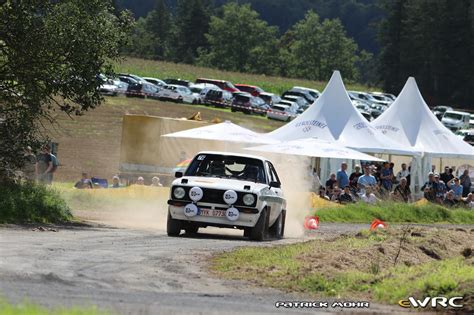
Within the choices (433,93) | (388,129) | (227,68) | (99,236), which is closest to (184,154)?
(388,129)

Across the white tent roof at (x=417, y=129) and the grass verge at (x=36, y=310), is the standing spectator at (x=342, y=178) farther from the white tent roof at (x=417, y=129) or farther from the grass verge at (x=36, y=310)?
the grass verge at (x=36, y=310)

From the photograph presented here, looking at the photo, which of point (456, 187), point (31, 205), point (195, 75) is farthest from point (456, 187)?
point (195, 75)

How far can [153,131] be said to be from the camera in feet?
135

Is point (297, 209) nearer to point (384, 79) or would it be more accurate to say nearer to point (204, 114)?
point (204, 114)

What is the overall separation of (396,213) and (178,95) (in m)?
43.2

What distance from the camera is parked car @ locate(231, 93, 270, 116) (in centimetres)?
7431

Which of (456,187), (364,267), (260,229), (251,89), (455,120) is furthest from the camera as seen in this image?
(251,89)

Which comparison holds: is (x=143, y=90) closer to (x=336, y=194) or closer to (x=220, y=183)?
(x=336, y=194)

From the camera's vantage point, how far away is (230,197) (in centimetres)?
1925

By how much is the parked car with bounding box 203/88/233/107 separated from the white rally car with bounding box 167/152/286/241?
2152 inches

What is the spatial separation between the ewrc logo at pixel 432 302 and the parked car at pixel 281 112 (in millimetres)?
60349

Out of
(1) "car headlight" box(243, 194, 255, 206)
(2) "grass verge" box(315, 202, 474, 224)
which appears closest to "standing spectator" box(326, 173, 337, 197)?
(2) "grass verge" box(315, 202, 474, 224)

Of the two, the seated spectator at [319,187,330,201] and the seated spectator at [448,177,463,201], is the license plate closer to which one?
the seated spectator at [319,187,330,201]

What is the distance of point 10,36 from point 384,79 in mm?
105294
